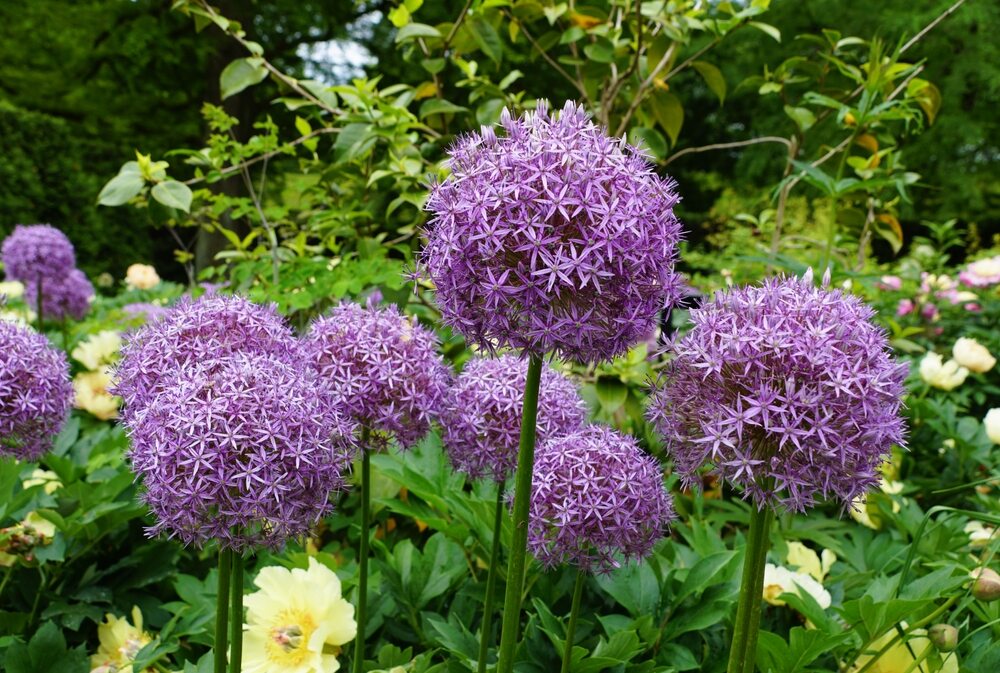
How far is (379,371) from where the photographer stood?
1777 millimetres

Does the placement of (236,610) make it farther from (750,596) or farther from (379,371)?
(750,596)

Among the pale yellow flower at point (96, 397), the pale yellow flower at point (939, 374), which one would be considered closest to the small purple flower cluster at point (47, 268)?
the pale yellow flower at point (96, 397)

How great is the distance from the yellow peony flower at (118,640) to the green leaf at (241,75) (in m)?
2.13

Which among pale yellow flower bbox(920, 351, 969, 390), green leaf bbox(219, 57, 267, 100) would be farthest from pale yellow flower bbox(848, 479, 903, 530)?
green leaf bbox(219, 57, 267, 100)

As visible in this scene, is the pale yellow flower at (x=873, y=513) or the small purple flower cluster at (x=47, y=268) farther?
A: the small purple flower cluster at (x=47, y=268)

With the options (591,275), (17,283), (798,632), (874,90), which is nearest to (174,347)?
(591,275)

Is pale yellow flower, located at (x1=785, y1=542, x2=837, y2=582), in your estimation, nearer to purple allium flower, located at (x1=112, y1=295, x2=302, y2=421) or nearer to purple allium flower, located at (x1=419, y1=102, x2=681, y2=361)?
purple allium flower, located at (x1=419, y1=102, x2=681, y2=361)

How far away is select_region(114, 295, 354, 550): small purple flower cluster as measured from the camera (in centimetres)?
129

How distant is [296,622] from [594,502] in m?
0.84

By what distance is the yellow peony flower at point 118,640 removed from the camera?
88.7 inches

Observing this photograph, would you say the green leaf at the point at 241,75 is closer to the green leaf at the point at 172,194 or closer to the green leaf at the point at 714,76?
the green leaf at the point at 172,194

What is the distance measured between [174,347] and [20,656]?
1.11 m

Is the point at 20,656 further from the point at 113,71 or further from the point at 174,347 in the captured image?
the point at 113,71

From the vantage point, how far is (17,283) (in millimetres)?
5398
